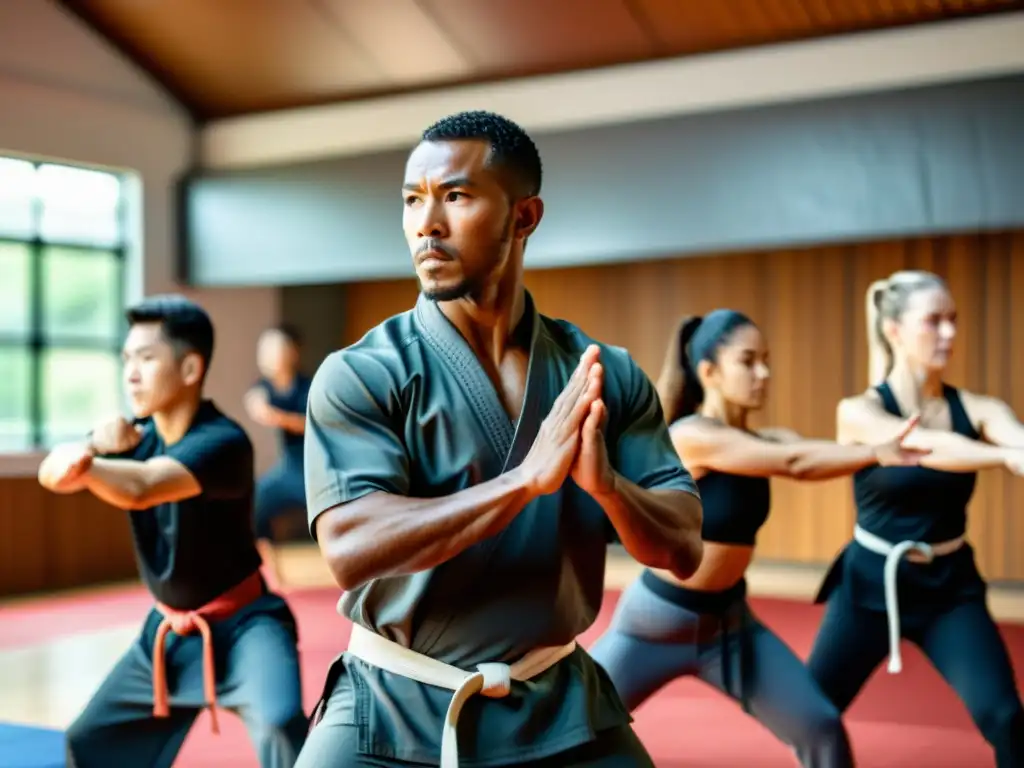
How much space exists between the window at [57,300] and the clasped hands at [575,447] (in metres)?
6.06

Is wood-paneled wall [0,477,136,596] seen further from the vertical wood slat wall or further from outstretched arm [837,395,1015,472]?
outstretched arm [837,395,1015,472]

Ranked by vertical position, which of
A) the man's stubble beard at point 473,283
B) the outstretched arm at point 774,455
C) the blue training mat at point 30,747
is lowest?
the blue training mat at point 30,747

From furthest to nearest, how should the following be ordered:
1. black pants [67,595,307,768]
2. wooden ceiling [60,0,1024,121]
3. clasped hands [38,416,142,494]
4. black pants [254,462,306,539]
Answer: black pants [254,462,306,539] < wooden ceiling [60,0,1024,121] < black pants [67,595,307,768] < clasped hands [38,416,142,494]

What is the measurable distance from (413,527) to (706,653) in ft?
4.95

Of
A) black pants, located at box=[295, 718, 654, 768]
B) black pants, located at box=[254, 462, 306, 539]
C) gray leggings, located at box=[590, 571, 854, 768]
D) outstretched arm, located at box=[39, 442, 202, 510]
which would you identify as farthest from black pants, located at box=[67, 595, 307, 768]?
black pants, located at box=[254, 462, 306, 539]

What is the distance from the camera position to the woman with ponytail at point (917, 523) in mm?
2758

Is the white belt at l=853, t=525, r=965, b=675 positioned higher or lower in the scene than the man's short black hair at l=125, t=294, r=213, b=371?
lower

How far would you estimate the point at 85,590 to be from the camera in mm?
7074

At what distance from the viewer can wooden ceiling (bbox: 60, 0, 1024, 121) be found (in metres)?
5.68

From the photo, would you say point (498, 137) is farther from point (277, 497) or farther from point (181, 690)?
point (277, 497)

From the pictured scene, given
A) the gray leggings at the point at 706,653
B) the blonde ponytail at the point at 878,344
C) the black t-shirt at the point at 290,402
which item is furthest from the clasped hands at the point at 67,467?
the black t-shirt at the point at 290,402

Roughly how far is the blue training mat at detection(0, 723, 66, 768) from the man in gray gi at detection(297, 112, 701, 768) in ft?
5.87

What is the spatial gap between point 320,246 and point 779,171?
9.10 ft

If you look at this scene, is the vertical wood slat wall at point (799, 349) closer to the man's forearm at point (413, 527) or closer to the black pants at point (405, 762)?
the black pants at point (405, 762)
